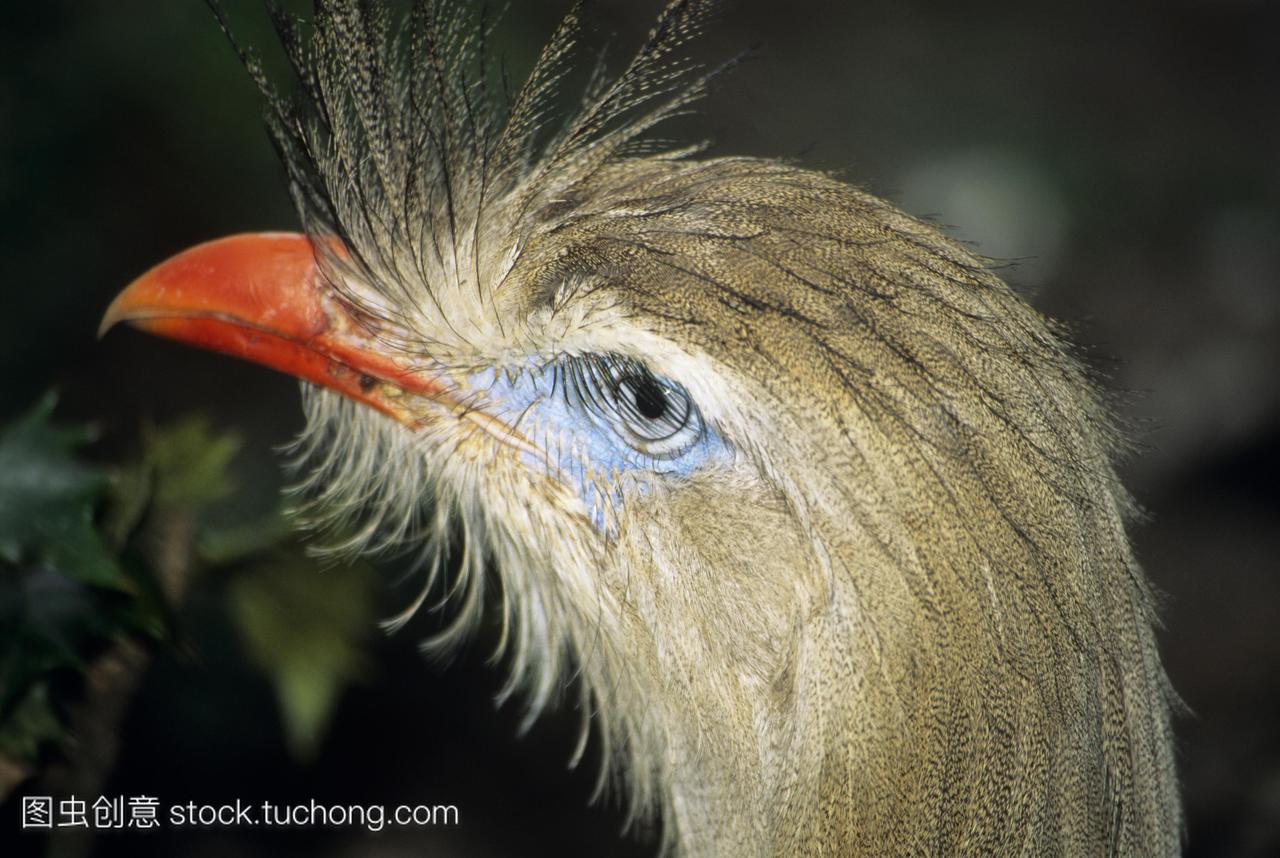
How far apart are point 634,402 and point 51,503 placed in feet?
3.01

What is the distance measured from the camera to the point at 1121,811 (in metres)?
1.70

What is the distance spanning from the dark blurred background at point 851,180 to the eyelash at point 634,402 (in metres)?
0.64

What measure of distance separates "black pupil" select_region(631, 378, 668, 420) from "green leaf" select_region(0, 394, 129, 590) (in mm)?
841

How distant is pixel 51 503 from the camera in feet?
5.67

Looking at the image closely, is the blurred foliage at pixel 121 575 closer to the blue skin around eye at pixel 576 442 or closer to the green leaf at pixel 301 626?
the green leaf at pixel 301 626

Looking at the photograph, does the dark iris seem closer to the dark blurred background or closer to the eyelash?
the eyelash

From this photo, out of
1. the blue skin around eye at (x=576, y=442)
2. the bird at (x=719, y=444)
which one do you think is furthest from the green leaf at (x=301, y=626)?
the blue skin around eye at (x=576, y=442)

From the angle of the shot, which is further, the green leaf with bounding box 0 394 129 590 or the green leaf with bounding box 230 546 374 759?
the green leaf with bounding box 230 546 374 759

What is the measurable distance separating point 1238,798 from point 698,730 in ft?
9.77

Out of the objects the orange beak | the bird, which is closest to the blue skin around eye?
the bird

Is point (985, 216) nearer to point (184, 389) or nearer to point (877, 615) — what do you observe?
point (184, 389)

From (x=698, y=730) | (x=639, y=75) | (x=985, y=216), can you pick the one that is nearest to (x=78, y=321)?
(x=639, y=75)

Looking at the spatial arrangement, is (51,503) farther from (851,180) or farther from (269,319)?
(851,180)

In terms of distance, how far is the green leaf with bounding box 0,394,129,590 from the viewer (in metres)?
1.69
